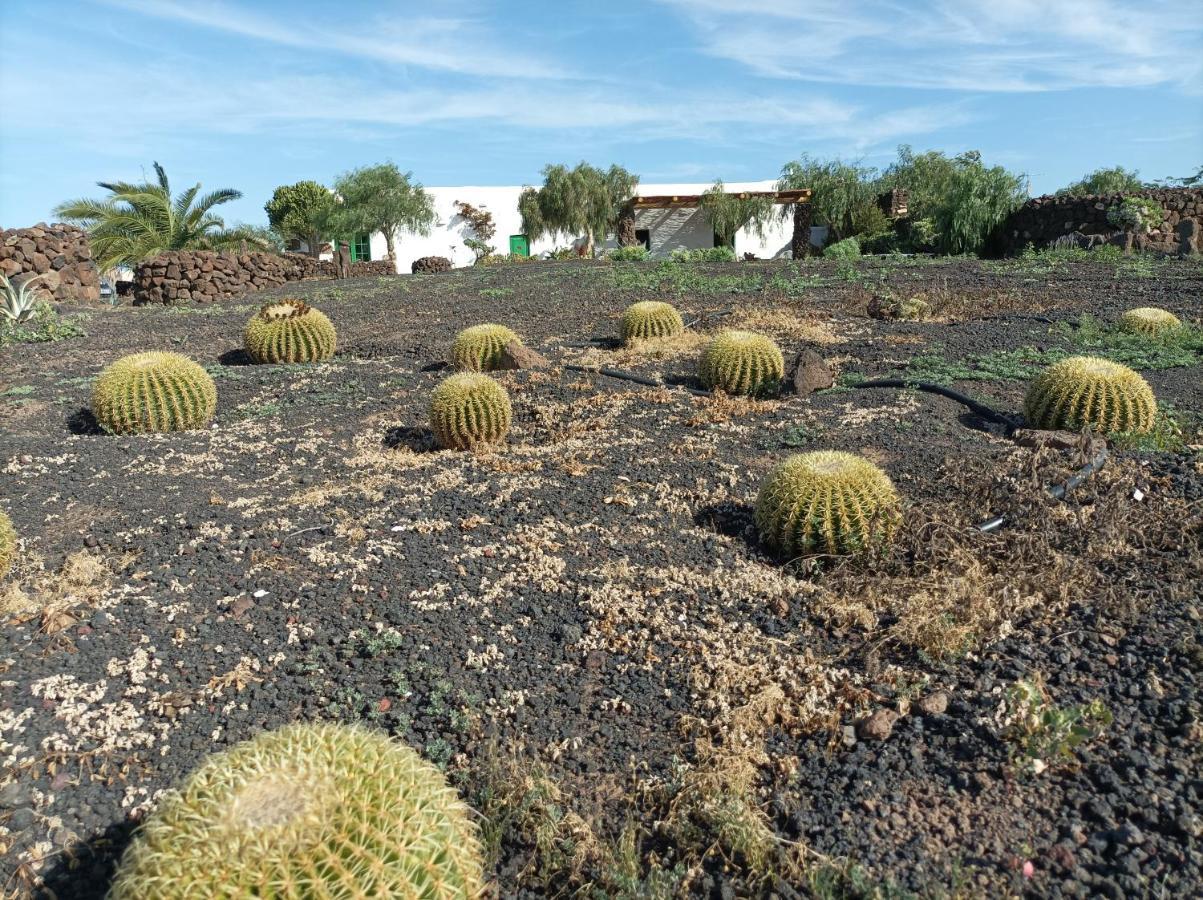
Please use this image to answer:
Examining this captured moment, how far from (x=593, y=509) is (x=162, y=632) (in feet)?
8.50

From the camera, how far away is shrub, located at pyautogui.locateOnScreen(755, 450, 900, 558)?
15.6 ft

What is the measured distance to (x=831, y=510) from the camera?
4.74 m

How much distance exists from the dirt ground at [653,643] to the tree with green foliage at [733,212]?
27.7 metres

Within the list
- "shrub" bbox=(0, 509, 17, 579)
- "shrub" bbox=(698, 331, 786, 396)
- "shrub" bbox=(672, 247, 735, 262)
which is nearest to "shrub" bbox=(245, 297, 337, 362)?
"shrub" bbox=(698, 331, 786, 396)

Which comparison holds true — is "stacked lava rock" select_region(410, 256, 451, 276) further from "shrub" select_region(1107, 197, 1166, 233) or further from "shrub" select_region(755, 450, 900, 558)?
"shrub" select_region(755, 450, 900, 558)

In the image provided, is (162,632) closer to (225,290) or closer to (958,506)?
(958,506)

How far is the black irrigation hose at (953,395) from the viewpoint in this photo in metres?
7.07

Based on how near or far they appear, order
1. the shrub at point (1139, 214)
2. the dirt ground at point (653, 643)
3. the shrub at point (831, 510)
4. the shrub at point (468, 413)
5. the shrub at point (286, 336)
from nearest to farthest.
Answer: the dirt ground at point (653, 643), the shrub at point (831, 510), the shrub at point (468, 413), the shrub at point (286, 336), the shrub at point (1139, 214)

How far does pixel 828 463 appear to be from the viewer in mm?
4992

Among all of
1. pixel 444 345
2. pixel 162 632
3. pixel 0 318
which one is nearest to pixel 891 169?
pixel 444 345

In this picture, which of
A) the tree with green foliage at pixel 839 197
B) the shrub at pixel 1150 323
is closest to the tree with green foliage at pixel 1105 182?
the tree with green foliage at pixel 839 197

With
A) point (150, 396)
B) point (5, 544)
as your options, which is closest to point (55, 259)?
point (150, 396)

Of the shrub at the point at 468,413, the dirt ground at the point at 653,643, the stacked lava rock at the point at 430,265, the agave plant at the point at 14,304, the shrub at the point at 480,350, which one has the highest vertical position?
the stacked lava rock at the point at 430,265

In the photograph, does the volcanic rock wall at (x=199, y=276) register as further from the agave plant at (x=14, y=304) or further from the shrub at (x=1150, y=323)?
the shrub at (x=1150, y=323)
